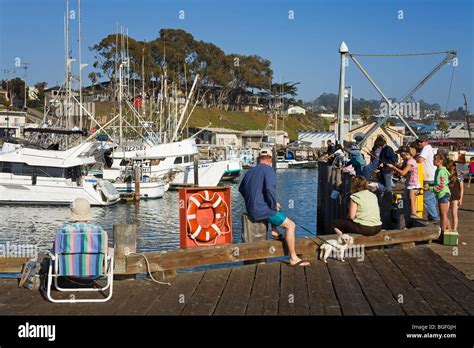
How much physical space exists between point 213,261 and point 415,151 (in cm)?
629

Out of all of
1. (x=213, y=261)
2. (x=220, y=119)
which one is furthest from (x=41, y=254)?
(x=220, y=119)

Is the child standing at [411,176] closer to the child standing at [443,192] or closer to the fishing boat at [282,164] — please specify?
the child standing at [443,192]

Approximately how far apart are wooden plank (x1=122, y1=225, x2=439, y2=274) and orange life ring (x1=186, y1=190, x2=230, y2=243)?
48 cm

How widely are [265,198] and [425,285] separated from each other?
8.97 ft

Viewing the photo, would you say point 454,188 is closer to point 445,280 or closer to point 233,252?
point 445,280

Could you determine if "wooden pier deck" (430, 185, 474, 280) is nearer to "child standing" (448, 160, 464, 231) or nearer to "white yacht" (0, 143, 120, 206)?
"child standing" (448, 160, 464, 231)

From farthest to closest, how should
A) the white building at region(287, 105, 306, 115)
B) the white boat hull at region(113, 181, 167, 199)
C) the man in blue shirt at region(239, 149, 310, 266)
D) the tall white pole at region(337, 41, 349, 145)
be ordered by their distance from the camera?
the white building at region(287, 105, 306, 115), the white boat hull at region(113, 181, 167, 199), the tall white pole at region(337, 41, 349, 145), the man in blue shirt at region(239, 149, 310, 266)

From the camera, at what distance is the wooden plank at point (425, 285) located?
26.3 feet

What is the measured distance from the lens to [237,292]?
879cm

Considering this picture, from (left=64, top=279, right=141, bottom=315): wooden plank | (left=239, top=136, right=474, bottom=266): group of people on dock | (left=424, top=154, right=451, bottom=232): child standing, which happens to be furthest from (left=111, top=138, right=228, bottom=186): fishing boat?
(left=64, top=279, right=141, bottom=315): wooden plank

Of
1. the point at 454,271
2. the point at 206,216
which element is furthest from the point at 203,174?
the point at 454,271

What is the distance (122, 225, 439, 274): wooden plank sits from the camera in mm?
9375

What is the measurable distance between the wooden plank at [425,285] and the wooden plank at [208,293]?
2.66 m

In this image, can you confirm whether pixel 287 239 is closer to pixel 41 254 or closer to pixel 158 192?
pixel 41 254
